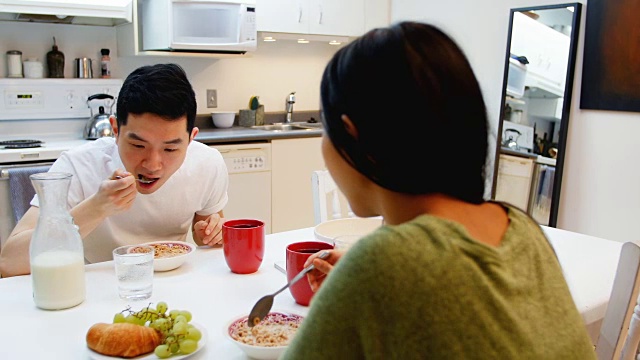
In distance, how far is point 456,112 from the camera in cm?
66

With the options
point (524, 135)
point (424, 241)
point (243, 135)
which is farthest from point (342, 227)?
point (524, 135)

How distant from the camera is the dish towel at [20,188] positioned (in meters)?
2.78

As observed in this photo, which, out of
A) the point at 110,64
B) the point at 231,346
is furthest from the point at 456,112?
the point at 110,64

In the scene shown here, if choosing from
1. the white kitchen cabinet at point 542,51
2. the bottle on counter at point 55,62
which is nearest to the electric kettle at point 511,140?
the white kitchen cabinet at point 542,51

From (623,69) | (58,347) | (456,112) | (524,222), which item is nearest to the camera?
(456,112)

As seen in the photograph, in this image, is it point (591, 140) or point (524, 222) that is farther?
point (591, 140)

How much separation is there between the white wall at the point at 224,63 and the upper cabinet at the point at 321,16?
0.30 m

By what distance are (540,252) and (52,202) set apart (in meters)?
0.90

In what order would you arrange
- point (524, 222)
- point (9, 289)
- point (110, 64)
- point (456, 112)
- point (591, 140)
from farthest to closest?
point (110, 64) < point (591, 140) < point (9, 289) < point (524, 222) < point (456, 112)

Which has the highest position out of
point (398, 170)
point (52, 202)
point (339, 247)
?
point (398, 170)

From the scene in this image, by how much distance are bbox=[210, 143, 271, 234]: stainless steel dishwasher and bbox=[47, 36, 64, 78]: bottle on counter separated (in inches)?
40.2

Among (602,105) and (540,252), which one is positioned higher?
(602,105)

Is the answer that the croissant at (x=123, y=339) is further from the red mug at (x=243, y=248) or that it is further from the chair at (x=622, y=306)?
the chair at (x=622, y=306)

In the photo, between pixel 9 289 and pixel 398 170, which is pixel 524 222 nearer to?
pixel 398 170
